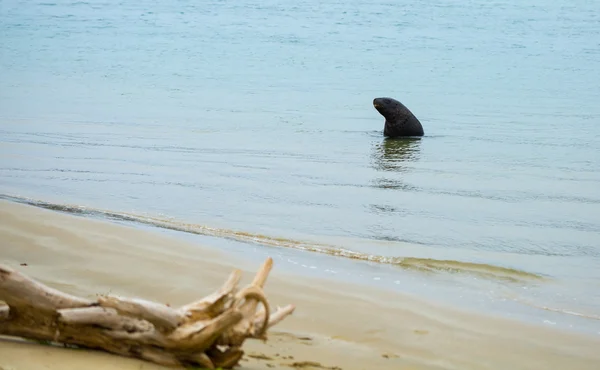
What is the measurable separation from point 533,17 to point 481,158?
26600 millimetres

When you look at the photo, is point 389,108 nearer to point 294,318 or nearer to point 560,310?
point 560,310

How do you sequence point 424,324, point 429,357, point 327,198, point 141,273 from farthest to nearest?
point 327,198 < point 141,273 < point 424,324 < point 429,357

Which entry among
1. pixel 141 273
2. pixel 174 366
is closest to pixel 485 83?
pixel 141 273

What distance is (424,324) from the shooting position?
508 cm

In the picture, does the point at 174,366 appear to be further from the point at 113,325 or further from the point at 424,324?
the point at 424,324

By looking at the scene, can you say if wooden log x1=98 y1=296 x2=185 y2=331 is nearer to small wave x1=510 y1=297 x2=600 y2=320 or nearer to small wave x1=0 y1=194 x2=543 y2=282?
small wave x1=510 y1=297 x2=600 y2=320

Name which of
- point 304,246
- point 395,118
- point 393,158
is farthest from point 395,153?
point 304,246

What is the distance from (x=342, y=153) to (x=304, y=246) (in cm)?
504

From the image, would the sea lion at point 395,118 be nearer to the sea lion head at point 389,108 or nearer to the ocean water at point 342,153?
the sea lion head at point 389,108

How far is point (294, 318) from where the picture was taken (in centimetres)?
495

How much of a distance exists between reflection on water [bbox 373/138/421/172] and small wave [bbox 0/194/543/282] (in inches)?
152

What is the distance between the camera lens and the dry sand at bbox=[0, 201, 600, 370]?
13.5 feet

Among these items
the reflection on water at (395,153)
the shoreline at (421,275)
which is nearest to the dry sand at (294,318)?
the shoreline at (421,275)

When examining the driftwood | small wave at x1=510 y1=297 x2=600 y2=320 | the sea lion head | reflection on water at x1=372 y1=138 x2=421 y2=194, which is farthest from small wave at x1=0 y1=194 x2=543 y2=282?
the sea lion head
